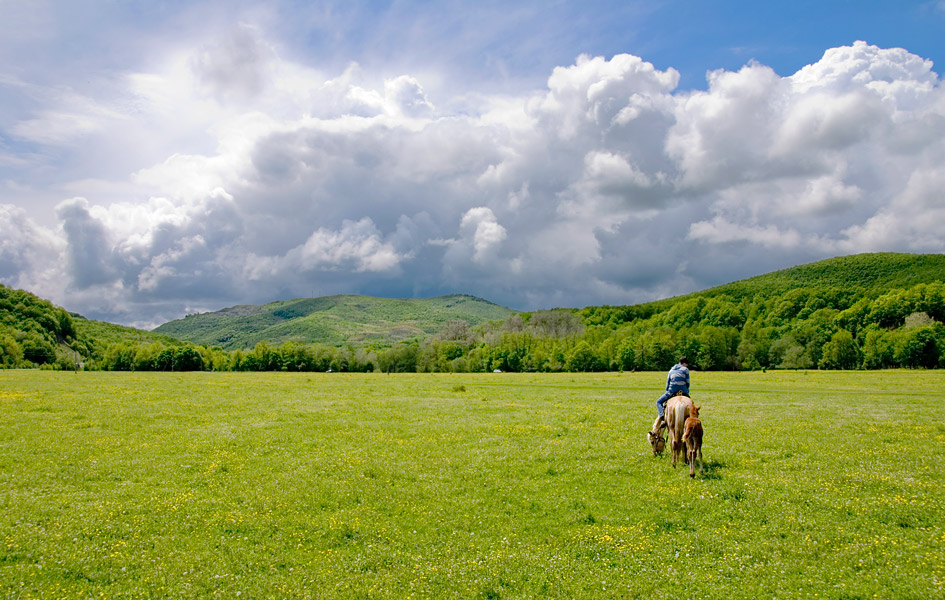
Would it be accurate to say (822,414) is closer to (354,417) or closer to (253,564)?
(354,417)

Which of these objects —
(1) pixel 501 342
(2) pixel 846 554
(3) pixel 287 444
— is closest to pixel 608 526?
(2) pixel 846 554

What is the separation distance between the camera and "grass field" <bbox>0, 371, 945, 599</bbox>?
11.5 metres

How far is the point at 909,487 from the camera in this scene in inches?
671

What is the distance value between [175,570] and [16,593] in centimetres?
298

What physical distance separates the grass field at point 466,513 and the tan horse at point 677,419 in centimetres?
81

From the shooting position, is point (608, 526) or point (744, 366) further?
point (744, 366)

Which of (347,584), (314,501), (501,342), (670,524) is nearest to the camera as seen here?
(347,584)

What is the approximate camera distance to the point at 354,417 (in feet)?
116

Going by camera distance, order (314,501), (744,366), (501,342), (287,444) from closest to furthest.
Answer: (314,501) → (287,444) → (744,366) → (501,342)

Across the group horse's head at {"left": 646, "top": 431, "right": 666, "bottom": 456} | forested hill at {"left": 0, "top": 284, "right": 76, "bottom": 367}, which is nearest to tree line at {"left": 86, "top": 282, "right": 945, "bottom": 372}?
forested hill at {"left": 0, "top": 284, "right": 76, "bottom": 367}

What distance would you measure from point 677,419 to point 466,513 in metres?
9.63

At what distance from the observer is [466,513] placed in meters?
15.8

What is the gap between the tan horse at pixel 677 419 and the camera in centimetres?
1995

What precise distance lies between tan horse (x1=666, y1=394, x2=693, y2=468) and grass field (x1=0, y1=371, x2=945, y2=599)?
81cm
